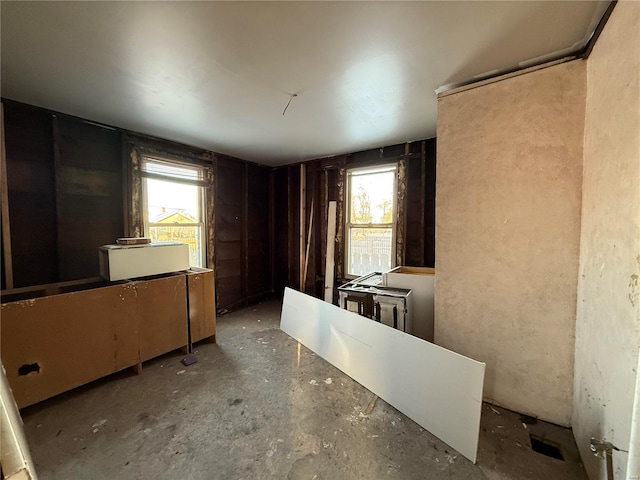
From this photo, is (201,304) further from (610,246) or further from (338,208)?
(610,246)

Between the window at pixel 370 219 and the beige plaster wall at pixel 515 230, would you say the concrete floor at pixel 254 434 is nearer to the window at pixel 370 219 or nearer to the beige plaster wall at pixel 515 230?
the beige plaster wall at pixel 515 230

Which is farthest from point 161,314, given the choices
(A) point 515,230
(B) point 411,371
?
(A) point 515,230

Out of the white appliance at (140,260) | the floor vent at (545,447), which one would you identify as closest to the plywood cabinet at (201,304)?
the white appliance at (140,260)

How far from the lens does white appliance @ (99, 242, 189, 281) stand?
2.28 metres

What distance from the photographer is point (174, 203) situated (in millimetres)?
3330

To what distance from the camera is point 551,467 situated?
4.59 ft

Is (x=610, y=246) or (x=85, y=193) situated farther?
(x=85, y=193)

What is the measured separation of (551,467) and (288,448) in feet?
4.79

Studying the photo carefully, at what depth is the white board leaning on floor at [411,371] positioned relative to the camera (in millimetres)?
1493

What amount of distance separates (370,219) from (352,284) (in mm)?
1206

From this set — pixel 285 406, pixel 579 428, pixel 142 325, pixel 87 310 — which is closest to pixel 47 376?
pixel 87 310

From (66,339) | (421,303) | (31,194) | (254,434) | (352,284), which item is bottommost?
(254,434)

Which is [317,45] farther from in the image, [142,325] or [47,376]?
[47,376]

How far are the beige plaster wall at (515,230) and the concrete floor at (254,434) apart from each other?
16.2 inches
